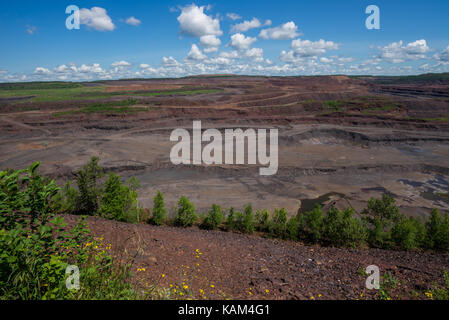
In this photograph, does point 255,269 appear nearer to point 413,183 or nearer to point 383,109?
point 413,183

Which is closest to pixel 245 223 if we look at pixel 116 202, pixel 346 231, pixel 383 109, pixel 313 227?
pixel 313 227

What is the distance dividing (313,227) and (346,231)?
1833 millimetres

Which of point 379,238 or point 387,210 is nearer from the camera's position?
point 379,238

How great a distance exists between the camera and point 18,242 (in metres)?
3.48

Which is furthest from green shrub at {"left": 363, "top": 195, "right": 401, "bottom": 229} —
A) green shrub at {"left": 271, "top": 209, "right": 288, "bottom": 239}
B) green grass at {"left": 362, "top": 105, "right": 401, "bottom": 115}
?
green grass at {"left": 362, "top": 105, "right": 401, "bottom": 115}

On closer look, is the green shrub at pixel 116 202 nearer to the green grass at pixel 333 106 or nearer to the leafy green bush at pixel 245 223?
the leafy green bush at pixel 245 223

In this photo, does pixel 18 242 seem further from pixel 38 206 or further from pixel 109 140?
pixel 109 140

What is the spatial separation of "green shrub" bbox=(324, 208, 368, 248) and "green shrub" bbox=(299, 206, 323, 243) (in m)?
0.59

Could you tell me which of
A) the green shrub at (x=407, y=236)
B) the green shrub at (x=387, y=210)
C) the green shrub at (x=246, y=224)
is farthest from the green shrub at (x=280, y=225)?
the green shrub at (x=387, y=210)

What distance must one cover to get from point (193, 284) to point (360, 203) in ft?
76.0

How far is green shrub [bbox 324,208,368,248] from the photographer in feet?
46.0

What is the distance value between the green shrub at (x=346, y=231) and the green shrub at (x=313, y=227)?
59 centimetres

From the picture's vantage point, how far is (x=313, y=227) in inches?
596

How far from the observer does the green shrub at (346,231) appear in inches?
551
